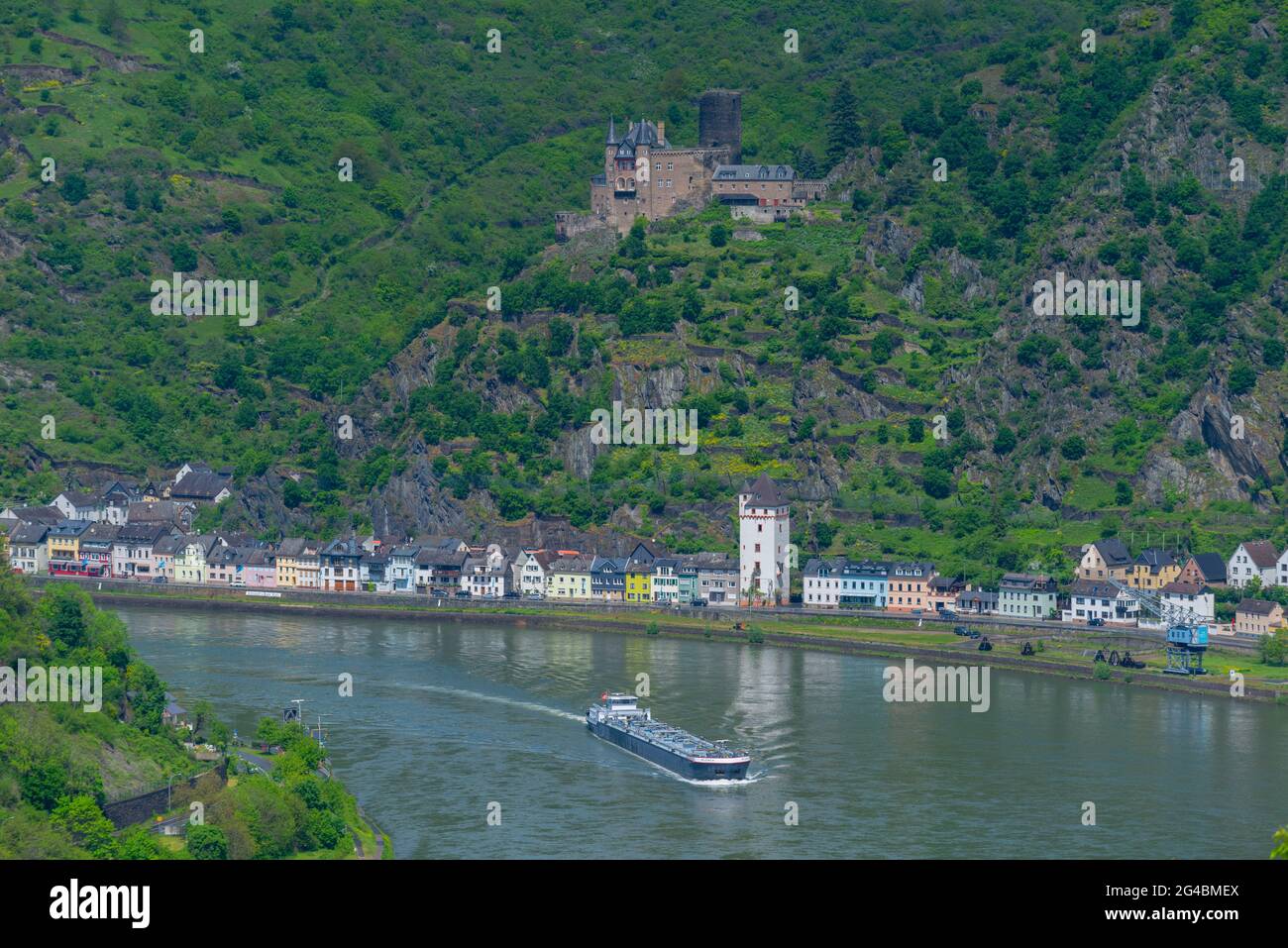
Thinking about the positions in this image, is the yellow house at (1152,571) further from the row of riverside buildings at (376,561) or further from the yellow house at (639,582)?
the yellow house at (639,582)

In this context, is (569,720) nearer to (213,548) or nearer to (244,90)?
(213,548)

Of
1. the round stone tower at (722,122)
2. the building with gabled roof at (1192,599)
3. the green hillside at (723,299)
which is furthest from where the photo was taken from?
the round stone tower at (722,122)

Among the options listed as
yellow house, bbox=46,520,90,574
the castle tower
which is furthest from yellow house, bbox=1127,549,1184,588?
yellow house, bbox=46,520,90,574

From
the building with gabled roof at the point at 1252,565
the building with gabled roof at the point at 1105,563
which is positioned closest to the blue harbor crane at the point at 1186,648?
the building with gabled roof at the point at 1252,565

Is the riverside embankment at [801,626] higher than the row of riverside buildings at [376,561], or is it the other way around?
the row of riverside buildings at [376,561]

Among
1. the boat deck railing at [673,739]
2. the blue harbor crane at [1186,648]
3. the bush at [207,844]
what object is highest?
the blue harbor crane at [1186,648]

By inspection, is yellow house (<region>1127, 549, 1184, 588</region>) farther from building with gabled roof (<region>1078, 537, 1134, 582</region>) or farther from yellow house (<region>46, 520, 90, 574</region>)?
yellow house (<region>46, 520, 90, 574</region>)
